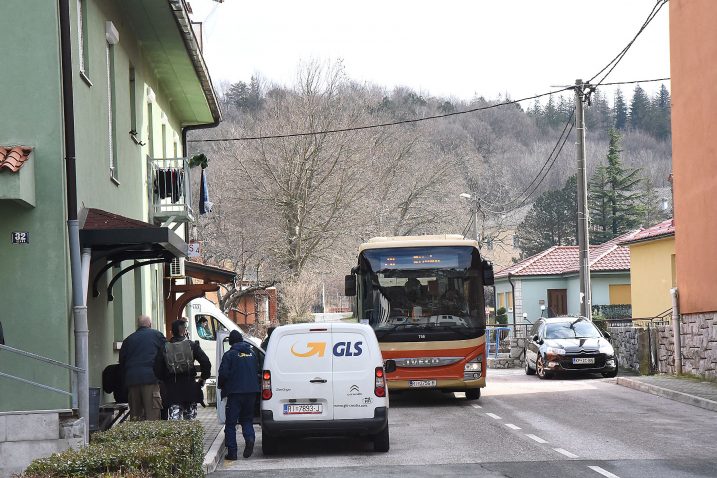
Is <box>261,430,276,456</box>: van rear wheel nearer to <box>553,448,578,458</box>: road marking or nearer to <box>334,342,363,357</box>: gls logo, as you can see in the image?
<box>334,342,363,357</box>: gls logo

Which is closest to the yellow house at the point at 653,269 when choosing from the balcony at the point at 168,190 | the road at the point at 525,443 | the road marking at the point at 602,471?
the road at the point at 525,443

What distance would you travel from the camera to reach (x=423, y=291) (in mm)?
21266

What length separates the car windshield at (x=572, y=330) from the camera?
1173 inches

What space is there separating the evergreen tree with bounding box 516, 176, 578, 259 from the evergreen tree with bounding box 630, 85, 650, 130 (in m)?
22.1

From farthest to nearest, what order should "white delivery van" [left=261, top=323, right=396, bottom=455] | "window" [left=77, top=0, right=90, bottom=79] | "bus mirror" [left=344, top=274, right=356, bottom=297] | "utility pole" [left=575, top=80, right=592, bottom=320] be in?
"utility pole" [left=575, top=80, right=592, bottom=320]
"bus mirror" [left=344, top=274, right=356, bottom=297]
"window" [left=77, top=0, right=90, bottom=79]
"white delivery van" [left=261, top=323, right=396, bottom=455]

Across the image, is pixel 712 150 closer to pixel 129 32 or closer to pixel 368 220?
pixel 129 32

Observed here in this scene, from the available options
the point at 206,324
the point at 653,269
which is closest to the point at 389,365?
the point at 206,324

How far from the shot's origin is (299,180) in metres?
52.2

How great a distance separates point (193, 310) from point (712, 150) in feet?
46.9

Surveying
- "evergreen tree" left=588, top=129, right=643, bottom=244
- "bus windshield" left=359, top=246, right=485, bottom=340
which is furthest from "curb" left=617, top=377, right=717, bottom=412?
"evergreen tree" left=588, top=129, right=643, bottom=244

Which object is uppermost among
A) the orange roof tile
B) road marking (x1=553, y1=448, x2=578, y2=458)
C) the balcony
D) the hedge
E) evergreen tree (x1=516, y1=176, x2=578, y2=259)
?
evergreen tree (x1=516, y1=176, x2=578, y2=259)

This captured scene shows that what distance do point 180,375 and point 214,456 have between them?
1782mm

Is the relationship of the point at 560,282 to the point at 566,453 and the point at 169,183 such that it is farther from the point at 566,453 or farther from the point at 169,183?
the point at 566,453

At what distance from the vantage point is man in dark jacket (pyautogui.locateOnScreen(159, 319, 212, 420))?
14.8 meters
